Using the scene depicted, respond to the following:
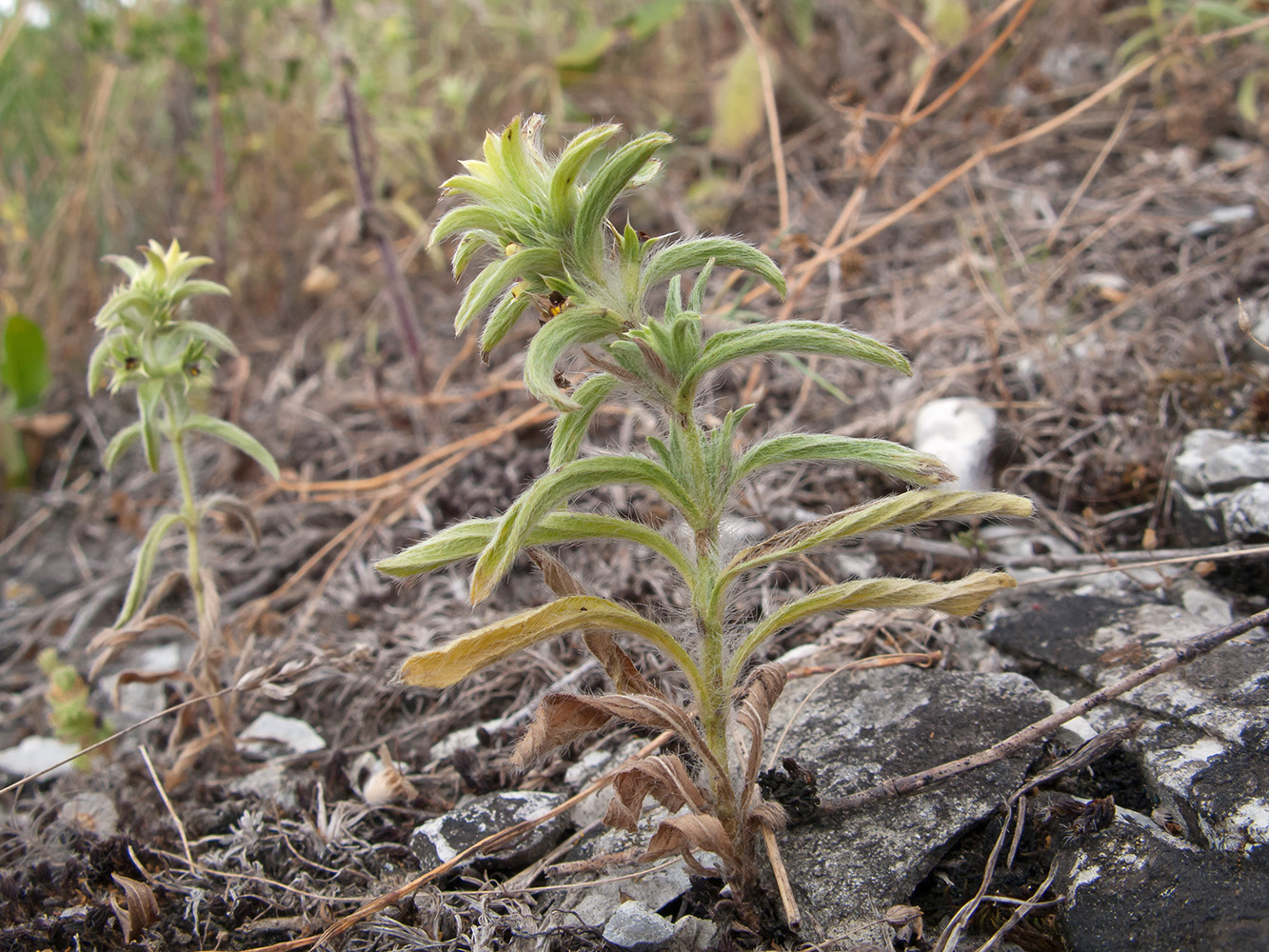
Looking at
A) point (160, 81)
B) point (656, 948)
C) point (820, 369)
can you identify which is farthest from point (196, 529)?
point (160, 81)

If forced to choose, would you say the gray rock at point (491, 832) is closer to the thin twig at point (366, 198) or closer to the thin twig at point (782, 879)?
the thin twig at point (782, 879)

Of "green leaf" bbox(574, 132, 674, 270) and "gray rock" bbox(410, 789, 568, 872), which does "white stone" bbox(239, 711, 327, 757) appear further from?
"green leaf" bbox(574, 132, 674, 270)

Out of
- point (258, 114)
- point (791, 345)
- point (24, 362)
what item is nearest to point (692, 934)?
point (791, 345)

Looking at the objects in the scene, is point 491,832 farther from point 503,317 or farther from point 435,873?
point 503,317

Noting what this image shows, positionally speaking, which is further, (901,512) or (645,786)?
(645,786)

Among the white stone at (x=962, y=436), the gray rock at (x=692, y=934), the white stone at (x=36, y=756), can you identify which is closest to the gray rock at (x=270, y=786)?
the white stone at (x=36, y=756)

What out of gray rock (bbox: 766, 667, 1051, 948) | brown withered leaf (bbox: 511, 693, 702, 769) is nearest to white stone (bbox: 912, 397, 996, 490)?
gray rock (bbox: 766, 667, 1051, 948)
